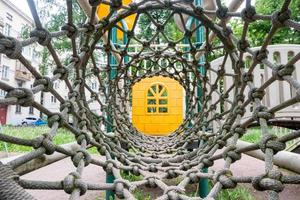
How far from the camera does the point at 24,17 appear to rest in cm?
1318

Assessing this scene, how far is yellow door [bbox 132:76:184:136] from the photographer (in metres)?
3.66

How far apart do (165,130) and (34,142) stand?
10.7 ft

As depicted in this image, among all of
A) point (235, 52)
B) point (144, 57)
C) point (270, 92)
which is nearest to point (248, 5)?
point (235, 52)

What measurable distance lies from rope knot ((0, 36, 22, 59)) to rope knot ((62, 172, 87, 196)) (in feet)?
0.61

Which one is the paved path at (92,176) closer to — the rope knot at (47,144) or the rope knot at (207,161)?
the rope knot at (207,161)

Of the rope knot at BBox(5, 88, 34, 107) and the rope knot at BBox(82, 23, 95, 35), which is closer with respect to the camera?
the rope knot at BBox(5, 88, 34, 107)

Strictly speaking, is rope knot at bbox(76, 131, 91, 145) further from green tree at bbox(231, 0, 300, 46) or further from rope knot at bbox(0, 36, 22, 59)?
green tree at bbox(231, 0, 300, 46)

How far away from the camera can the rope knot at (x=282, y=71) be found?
477mm

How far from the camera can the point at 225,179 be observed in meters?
0.49

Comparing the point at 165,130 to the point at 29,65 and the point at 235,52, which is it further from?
the point at 29,65

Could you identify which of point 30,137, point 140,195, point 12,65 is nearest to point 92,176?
point 140,195

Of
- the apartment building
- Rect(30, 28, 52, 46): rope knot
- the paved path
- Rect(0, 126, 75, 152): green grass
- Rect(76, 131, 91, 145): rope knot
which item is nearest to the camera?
Rect(30, 28, 52, 46): rope knot

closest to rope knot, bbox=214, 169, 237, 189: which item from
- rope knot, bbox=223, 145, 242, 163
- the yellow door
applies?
rope knot, bbox=223, 145, 242, 163

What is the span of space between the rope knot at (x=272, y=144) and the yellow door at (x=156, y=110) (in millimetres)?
3163
